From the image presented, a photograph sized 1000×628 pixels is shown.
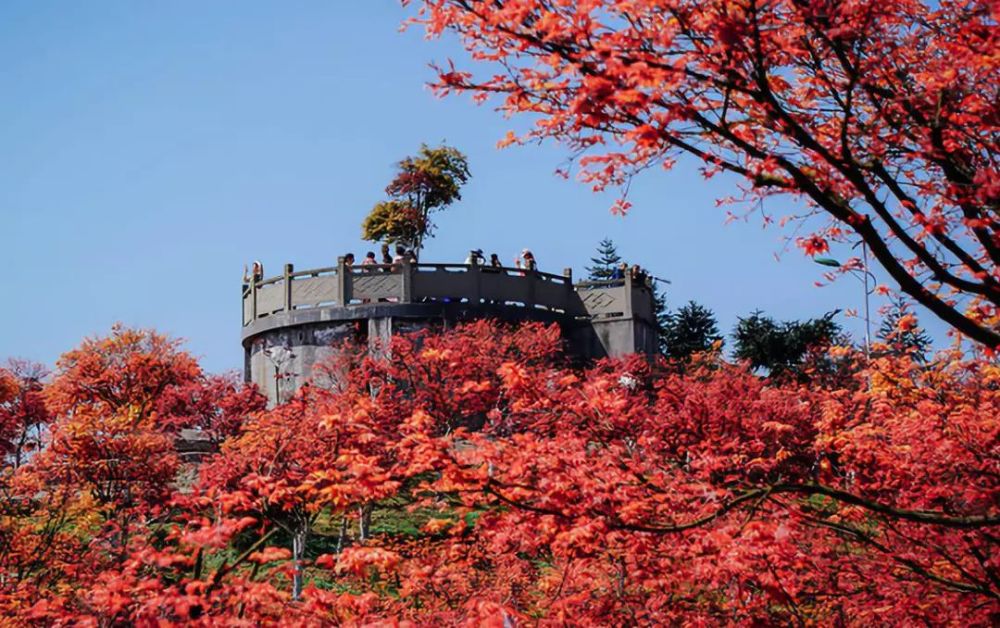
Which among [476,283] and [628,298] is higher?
[476,283]

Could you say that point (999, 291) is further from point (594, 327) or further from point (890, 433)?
point (594, 327)

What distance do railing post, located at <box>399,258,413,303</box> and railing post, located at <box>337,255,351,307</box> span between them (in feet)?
5.09

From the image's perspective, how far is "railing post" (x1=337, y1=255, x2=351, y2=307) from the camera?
3000cm

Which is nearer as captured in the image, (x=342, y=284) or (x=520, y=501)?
(x=520, y=501)

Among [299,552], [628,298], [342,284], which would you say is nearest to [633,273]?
[628,298]

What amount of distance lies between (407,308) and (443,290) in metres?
1.40

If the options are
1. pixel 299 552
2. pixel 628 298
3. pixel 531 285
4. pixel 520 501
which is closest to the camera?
pixel 520 501

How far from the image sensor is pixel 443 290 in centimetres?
3008

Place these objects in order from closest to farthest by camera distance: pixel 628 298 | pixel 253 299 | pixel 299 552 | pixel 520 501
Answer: pixel 520 501, pixel 299 552, pixel 628 298, pixel 253 299

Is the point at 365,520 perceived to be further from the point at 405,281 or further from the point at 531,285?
the point at 531,285

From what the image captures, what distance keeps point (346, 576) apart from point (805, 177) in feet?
43.2

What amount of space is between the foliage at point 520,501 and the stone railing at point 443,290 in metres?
2.38

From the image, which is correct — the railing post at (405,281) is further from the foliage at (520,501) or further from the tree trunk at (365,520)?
the tree trunk at (365,520)

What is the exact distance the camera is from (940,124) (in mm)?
6812
